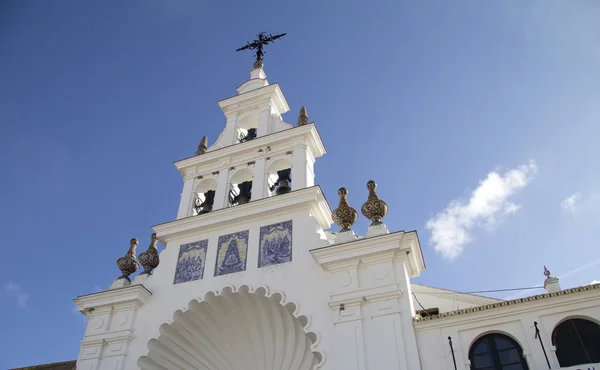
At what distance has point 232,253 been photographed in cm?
1083

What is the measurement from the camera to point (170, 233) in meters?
11.7

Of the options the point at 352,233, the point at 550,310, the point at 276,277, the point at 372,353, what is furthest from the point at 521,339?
the point at 276,277

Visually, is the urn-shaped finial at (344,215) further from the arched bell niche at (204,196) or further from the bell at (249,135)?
the bell at (249,135)

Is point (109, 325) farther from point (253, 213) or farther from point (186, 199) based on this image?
point (253, 213)

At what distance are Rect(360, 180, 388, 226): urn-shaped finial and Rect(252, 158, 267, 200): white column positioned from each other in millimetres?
2740

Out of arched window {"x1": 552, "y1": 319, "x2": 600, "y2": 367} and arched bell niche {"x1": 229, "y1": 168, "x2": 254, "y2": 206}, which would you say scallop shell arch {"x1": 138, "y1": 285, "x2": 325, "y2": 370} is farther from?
arched window {"x1": 552, "y1": 319, "x2": 600, "y2": 367}

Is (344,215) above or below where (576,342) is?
above

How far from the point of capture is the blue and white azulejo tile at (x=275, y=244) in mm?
10234

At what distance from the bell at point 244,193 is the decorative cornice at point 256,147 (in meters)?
0.83

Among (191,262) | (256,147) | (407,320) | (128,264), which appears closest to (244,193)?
(256,147)

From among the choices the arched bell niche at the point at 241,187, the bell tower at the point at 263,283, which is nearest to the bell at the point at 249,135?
the bell tower at the point at 263,283

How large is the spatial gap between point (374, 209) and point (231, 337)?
4.15m

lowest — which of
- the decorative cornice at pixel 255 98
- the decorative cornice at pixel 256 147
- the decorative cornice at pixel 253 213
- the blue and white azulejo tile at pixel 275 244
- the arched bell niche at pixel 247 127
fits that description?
the blue and white azulejo tile at pixel 275 244

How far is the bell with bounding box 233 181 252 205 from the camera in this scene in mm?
12260
